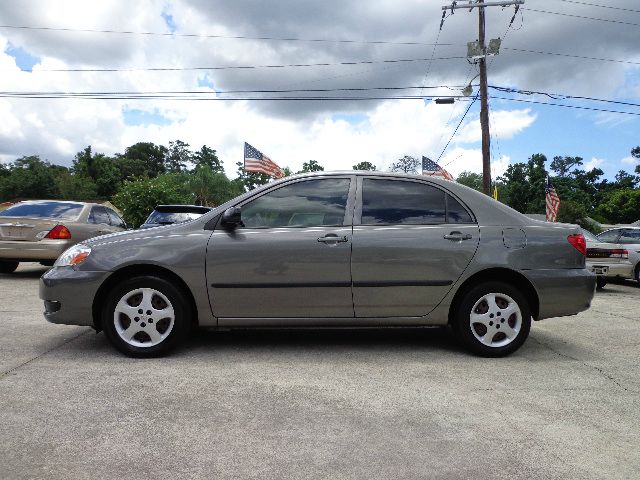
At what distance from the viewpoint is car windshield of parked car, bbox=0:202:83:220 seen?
9.60 m

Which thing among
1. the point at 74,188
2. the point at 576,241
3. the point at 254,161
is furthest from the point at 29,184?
the point at 576,241

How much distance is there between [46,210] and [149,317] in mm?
6819

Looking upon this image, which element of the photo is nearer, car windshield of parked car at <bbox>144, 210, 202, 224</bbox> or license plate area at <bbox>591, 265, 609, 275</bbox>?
car windshield of parked car at <bbox>144, 210, 202, 224</bbox>

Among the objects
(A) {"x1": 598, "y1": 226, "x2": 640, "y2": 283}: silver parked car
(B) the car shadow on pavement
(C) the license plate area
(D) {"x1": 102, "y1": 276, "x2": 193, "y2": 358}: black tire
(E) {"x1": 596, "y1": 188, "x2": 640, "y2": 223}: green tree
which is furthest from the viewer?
(E) {"x1": 596, "y1": 188, "x2": 640, "y2": 223}: green tree

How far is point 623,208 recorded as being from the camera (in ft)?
210

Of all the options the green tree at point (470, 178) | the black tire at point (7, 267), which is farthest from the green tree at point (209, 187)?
the black tire at point (7, 267)

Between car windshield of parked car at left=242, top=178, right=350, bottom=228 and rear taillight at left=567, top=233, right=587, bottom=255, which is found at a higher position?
car windshield of parked car at left=242, top=178, right=350, bottom=228

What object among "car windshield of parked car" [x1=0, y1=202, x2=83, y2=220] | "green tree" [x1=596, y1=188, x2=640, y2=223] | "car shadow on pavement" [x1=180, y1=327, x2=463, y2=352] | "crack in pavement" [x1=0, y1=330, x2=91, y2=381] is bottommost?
"car shadow on pavement" [x1=180, y1=327, x2=463, y2=352]

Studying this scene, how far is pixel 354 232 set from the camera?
4340 millimetres

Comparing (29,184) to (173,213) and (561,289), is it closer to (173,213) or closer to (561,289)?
(173,213)

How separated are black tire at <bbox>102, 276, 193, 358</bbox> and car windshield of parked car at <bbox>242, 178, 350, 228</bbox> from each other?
876 millimetres

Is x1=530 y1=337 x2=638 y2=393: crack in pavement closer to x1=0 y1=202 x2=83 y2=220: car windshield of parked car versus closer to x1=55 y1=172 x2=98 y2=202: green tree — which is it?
x1=0 y1=202 x2=83 y2=220: car windshield of parked car

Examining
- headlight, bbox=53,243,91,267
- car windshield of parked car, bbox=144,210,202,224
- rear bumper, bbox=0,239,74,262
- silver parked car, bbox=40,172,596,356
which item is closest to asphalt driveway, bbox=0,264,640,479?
silver parked car, bbox=40,172,596,356

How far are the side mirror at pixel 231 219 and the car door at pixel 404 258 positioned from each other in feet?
3.23
